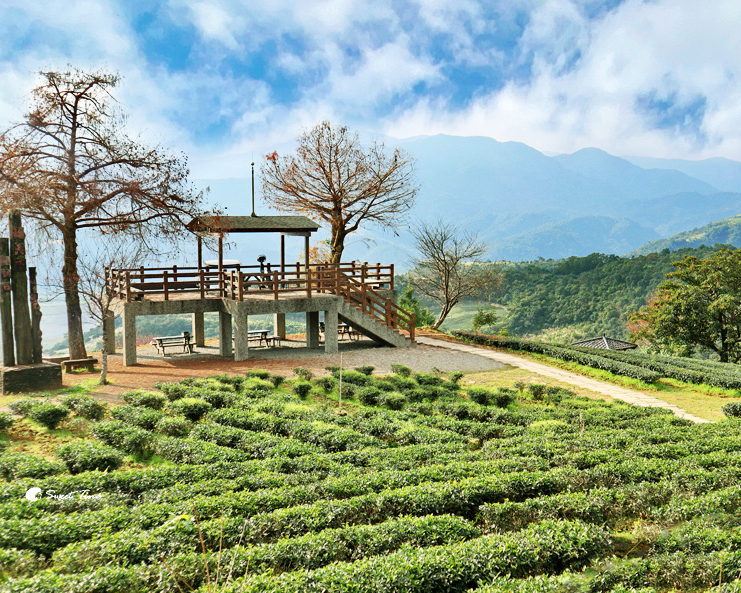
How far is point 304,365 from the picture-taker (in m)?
17.8

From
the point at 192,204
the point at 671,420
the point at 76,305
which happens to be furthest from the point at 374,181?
the point at 671,420

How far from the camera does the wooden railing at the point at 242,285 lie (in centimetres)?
1911

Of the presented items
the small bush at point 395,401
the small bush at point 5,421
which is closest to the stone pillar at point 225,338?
the small bush at point 395,401

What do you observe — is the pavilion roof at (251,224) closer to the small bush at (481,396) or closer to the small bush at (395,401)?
the small bush at (395,401)

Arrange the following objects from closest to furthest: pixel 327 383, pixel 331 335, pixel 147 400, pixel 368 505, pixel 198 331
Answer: pixel 368 505 → pixel 147 400 → pixel 327 383 → pixel 331 335 → pixel 198 331

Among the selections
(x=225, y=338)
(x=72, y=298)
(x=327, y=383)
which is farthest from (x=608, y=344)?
(x=72, y=298)

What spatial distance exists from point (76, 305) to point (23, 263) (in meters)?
4.33

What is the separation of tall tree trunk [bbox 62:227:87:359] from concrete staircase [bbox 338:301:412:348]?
8834 millimetres

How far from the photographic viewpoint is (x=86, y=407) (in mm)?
10352

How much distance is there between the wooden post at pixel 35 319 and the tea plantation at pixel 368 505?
3.78 metres

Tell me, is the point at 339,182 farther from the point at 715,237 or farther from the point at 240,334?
the point at 715,237

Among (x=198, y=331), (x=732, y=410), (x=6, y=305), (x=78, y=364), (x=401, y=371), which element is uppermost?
(x=6, y=305)

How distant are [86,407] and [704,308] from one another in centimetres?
3015

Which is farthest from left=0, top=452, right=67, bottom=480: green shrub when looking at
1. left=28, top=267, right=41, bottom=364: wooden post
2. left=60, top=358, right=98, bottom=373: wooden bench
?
left=60, top=358, right=98, bottom=373: wooden bench
